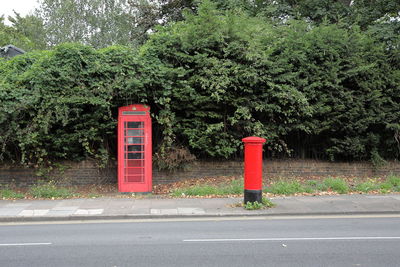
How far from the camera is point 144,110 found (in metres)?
12.1

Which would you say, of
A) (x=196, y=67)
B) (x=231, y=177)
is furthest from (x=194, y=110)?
(x=231, y=177)

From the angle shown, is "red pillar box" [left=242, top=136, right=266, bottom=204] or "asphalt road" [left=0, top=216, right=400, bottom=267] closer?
"asphalt road" [left=0, top=216, right=400, bottom=267]

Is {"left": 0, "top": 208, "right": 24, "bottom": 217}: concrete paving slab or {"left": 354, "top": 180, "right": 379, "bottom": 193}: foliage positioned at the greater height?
{"left": 354, "top": 180, "right": 379, "bottom": 193}: foliage

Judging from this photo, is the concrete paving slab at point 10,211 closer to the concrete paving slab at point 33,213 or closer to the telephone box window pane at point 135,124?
the concrete paving slab at point 33,213

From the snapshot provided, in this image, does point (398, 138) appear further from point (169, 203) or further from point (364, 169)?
point (169, 203)

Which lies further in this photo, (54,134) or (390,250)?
(54,134)

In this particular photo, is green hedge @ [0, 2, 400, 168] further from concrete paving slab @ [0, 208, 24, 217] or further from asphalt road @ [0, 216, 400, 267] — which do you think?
asphalt road @ [0, 216, 400, 267]

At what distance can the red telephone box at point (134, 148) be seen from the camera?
11.9m

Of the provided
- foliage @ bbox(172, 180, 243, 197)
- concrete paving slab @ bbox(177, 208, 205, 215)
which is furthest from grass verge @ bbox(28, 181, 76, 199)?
concrete paving slab @ bbox(177, 208, 205, 215)

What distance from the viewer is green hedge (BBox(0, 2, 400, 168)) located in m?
11.7

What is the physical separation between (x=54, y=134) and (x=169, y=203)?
468cm

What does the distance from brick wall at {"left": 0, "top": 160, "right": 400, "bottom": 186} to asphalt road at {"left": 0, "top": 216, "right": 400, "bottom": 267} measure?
4.28 m

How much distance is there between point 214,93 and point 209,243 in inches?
243

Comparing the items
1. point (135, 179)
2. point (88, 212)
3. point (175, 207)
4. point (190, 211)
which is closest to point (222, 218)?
point (190, 211)
